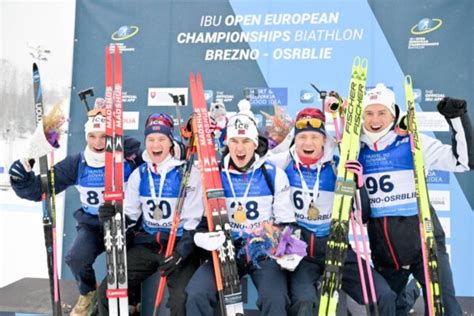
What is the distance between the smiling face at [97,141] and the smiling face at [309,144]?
4.87 ft

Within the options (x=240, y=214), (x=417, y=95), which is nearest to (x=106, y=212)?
(x=240, y=214)

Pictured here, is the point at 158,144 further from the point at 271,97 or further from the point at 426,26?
the point at 426,26

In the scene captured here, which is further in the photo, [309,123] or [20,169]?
[20,169]

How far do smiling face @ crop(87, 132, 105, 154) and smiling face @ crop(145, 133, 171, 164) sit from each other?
43cm

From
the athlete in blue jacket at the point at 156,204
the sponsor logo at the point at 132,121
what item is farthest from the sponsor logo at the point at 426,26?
the sponsor logo at the point at 132,121

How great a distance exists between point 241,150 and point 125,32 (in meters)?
2.74

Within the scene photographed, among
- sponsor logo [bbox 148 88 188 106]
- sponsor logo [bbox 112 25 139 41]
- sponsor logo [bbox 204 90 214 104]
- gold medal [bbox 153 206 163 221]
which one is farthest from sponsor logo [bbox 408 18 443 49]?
gold medal [bbox 153 206 163 221]

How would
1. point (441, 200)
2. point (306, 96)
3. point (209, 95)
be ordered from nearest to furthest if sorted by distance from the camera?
1. point (441, 200)
2. point (306, 96)
3. point (209, 95)

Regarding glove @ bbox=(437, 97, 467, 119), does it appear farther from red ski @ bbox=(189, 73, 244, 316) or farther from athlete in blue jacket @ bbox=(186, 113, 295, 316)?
red ski @ bbox=(189, 73, 244, 316)

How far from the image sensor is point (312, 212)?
296 cm

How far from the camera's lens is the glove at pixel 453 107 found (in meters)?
2.63

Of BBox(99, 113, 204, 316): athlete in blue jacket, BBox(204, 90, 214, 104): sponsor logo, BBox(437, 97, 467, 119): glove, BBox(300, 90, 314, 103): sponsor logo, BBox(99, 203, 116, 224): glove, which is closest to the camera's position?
BBox(437, 97, 467, 119): glove

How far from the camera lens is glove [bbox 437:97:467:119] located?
2.63 m

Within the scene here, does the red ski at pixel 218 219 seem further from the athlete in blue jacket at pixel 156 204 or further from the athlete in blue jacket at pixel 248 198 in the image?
the athlete in blue jacket at pixel 156 204
